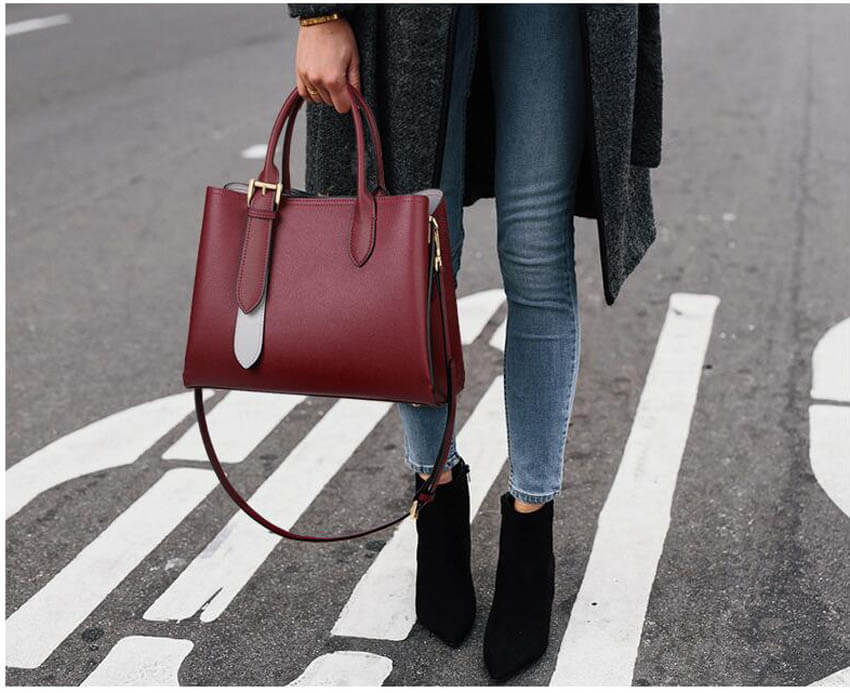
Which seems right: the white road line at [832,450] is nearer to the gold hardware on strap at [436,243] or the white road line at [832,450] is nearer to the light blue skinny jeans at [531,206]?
the light blue skinny jeans at [531,206]

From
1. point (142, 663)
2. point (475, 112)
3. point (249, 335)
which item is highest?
point (475, 112)

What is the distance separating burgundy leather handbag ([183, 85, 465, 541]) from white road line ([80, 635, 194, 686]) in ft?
1.89

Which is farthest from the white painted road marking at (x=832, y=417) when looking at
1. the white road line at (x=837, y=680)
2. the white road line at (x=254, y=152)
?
the white road line at (x=254, y=152)

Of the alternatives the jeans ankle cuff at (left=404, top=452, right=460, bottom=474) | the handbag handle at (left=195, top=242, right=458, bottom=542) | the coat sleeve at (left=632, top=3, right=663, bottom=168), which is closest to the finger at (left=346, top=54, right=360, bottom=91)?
the handbag handle at (left=195, top=242, right=458, bottom=542)

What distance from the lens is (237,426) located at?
10.6 feet

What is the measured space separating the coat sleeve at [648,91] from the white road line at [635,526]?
0.85 metres

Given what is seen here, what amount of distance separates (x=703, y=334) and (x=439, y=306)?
→ 6.47 ft

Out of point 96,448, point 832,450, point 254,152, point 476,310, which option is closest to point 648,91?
point 832,450

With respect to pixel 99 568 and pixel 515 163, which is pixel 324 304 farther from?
pixel 99 568

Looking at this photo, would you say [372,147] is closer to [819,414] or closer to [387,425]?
[387,425]

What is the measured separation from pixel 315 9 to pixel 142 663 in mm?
1227

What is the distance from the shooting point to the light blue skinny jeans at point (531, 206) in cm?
198

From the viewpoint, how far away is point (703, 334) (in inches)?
146

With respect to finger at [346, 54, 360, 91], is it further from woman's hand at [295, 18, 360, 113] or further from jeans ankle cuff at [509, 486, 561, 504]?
jeans ankle cuff at [509, 486, 561, 504]
